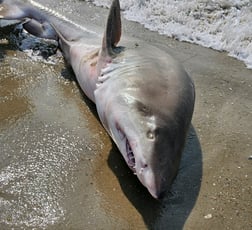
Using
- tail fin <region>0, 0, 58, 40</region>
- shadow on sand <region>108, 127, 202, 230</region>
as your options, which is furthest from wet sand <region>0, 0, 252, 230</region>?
tail fin <region>0, 0, 58, 40</region>

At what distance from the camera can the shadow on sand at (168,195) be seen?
289 centimetres

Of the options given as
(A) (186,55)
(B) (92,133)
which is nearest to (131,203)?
(B) (92,133)

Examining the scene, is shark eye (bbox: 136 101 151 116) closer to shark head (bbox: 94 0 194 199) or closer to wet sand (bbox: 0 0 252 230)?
shark head (bbox: 94 0 194 199)

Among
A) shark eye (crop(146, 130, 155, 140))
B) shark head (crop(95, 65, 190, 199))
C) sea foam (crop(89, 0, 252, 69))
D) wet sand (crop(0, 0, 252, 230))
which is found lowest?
sea foam (crop(89, 0, 252, 69))

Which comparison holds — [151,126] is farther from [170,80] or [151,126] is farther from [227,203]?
[227,203]

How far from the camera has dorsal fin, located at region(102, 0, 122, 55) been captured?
3857 mm

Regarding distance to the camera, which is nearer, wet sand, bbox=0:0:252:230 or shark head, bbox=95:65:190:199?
shark head, bbox=95:65:190:199

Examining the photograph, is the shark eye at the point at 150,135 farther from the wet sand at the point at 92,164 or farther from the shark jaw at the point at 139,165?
the wet sand at the point at 92,164

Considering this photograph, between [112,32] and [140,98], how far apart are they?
1106 mm

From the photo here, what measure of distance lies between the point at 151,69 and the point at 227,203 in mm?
1128

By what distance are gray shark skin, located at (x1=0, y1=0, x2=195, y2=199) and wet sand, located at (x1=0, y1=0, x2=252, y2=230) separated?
0.28 m

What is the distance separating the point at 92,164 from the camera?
335cm

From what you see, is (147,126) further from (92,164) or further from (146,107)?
(92,164)

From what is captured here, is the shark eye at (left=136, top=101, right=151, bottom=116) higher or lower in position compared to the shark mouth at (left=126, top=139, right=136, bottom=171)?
higher
